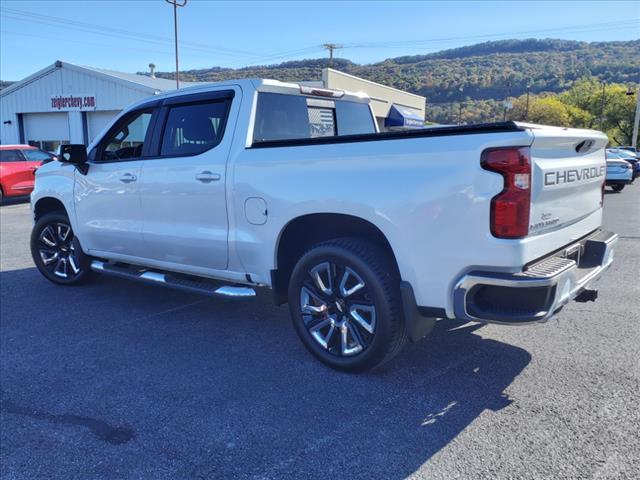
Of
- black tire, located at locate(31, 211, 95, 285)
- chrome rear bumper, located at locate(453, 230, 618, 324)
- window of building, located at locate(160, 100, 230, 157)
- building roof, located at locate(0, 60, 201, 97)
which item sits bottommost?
black tire, located at locate(31, 211, 95, 285)

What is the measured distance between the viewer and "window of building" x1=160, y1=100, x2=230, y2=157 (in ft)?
15.1

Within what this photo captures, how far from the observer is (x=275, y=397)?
3.55m

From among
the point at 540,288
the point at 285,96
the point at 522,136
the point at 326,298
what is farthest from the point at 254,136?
the point at 540,288

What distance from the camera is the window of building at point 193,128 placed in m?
4.60

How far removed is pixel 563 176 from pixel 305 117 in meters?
2.46

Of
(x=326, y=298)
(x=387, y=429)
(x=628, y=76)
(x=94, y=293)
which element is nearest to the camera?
(x=387, y=429)

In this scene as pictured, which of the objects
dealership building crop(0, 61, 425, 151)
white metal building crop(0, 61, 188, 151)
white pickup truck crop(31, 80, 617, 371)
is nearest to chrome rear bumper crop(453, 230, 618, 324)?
white pickup truck crop(31, 80, 617, 371)

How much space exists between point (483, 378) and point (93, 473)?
98.3 inches

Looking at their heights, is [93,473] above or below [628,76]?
below

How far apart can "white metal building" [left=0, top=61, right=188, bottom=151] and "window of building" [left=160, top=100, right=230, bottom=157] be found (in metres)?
22.7

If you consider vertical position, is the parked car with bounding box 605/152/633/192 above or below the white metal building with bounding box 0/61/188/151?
below

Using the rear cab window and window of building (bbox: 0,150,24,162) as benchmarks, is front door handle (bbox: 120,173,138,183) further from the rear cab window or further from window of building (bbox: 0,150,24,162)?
window of building (bbox: 0,150,24,162)

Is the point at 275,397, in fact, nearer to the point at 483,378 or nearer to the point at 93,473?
the point at 93,473

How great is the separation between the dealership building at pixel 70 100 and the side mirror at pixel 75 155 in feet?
67.5
